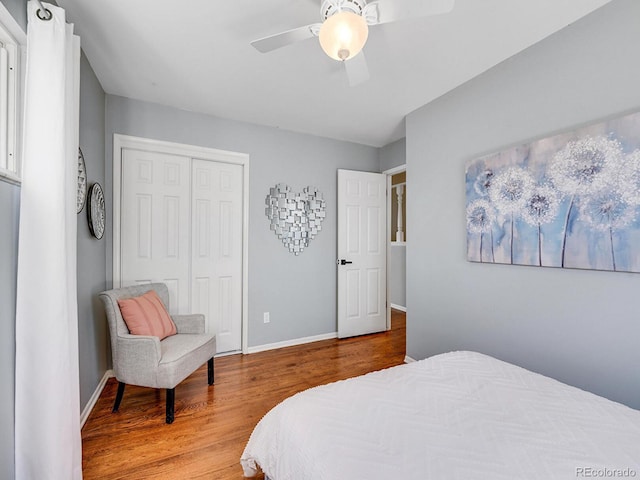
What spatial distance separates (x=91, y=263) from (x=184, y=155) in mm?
1280

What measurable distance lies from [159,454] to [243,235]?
1.98 m

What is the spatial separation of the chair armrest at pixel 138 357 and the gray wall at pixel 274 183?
132 centimetres

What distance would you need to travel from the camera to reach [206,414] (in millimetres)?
2088

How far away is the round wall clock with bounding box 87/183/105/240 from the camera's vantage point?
7.19 feet

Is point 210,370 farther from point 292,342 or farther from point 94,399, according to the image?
point 292,342

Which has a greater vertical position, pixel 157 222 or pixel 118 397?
pixel 157 222

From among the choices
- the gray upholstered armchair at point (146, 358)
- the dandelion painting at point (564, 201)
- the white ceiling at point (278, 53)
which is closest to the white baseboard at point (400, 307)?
the dandelion painting at point (564, 201)

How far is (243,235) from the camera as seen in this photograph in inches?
127

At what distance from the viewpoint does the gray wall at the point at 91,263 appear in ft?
6.68

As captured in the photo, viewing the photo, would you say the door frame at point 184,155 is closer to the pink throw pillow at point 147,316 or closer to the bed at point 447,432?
the pink throw pillow at point 147,316

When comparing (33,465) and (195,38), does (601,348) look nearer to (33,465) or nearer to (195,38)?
(33,465)

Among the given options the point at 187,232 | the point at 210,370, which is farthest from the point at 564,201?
the point at 187,232

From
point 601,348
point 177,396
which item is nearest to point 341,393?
point 601,348

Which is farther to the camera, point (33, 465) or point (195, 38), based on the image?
point (195, 38)
